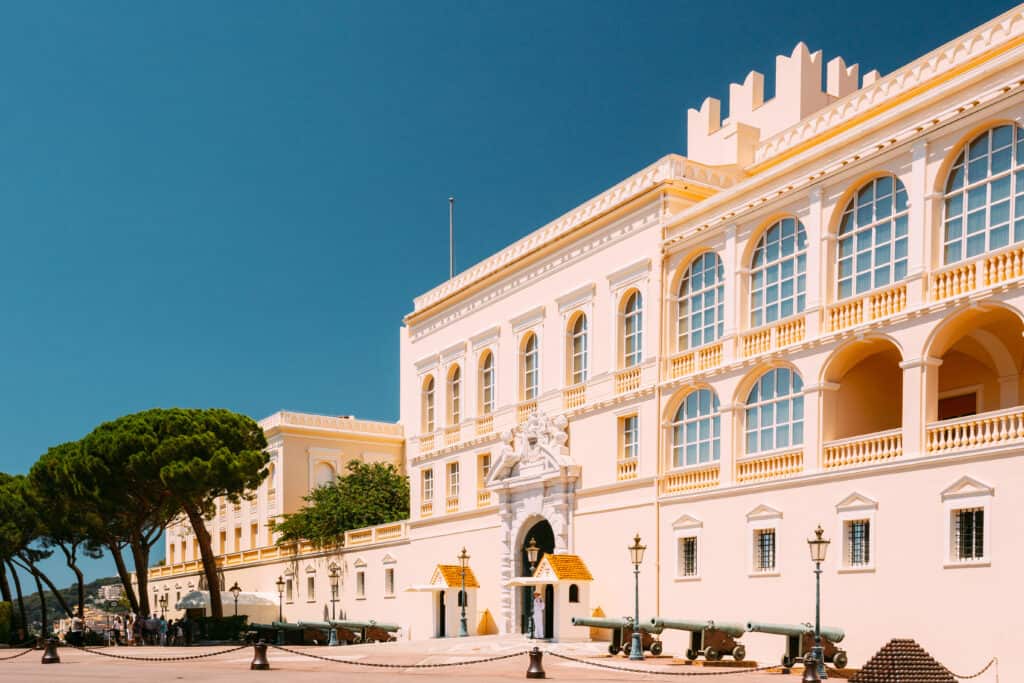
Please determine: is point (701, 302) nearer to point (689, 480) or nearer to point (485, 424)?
point (689, 480)

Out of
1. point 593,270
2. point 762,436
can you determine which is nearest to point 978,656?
point 762,436

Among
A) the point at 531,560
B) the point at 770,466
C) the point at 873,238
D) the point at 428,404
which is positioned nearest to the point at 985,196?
the point at 873,238

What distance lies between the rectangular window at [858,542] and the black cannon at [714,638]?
2.69 m

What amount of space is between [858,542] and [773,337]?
5.19m

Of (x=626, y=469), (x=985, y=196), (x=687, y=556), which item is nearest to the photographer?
(x=985, y=196)

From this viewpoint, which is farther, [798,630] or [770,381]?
[770,381]

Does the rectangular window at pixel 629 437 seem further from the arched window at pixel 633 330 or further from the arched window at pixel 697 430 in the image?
the arched window at pixel 697 430

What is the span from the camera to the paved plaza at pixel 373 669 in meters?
21.9

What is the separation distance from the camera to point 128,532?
164 ft

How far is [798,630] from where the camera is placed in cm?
2262

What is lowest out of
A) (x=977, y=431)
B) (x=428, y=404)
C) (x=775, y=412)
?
(x=977, y=431)

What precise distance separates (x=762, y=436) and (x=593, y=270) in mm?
8356

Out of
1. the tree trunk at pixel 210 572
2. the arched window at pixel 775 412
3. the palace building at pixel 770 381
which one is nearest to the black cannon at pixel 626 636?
the palace building at pixel 770 381

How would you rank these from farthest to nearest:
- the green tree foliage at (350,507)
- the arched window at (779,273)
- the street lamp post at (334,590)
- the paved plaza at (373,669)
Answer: the green tree foliage at (350,507) → the street lamp post at (334,590) → the arched window at (779,273) → the paved plaza at (373,669)
